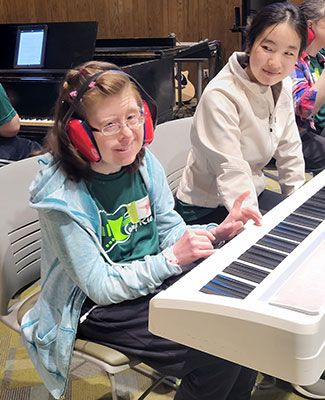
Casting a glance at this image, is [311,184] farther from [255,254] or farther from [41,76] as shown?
[41,76]

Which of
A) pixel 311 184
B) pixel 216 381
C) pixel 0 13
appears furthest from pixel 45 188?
pixel 0 13

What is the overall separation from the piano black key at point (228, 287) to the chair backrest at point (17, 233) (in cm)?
68

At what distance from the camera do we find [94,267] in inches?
50.1

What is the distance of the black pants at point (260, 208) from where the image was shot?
1.89m

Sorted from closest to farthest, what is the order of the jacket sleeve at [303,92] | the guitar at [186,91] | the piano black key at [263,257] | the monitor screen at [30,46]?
1. the piano black key at [263,257]
2. the jacket sleeve at [303,92]
3. the monitor screen at [30,46]
4. the guitar at [186,91]

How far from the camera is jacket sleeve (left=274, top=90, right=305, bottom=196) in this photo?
203 centimetres

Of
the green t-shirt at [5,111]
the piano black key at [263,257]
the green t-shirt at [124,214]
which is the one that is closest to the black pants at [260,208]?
the green t-shirt at [124,214]

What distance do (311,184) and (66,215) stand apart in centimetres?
69

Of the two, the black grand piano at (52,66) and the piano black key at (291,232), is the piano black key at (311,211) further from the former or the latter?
the black grand piano at (52,66)

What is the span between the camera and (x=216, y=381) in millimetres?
1269

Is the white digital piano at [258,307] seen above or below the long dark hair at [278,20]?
below

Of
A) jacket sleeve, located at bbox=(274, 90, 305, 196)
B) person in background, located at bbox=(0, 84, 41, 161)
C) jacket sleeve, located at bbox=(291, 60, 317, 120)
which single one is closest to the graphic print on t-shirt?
jacket sleeve, located at bbox=(274, 90, 305, 196)

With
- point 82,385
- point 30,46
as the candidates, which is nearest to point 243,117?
point 82,385

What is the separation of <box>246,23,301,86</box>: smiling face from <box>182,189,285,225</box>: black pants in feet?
1.53
